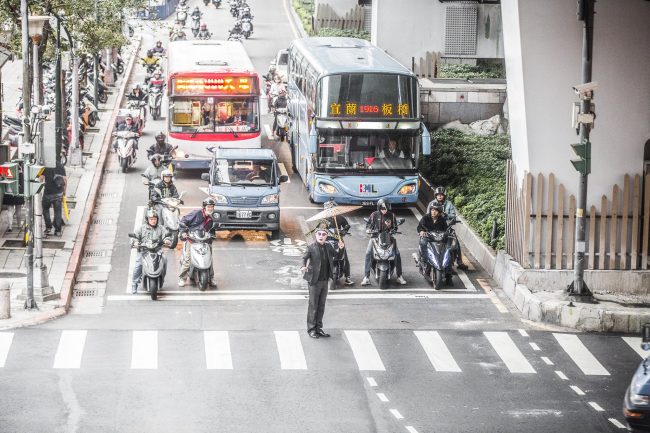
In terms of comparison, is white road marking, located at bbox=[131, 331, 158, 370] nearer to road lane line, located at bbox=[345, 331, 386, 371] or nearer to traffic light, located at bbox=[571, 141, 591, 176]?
road lane line, located at bbox=[345, 331, 386, 371]

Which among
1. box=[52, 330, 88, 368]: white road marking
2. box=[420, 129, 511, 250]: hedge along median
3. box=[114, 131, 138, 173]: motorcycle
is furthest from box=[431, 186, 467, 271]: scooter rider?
box=[114, 131, 138, 173]: motorcycle

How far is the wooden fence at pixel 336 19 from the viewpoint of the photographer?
66.2 meters

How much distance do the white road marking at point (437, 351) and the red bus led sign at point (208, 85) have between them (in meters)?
14.9

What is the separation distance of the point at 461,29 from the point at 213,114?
15466 mm

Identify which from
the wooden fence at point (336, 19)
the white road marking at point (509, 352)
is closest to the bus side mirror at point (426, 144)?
the white road marking at point (509, 352)

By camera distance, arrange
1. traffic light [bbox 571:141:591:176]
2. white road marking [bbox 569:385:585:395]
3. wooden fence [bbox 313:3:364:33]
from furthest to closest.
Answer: wooden fence [bbox 313:3:364:33], traffic light [bbox 571:141:591:176], white road marking [bbox 569:385:585:395]

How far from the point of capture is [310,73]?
32906mm

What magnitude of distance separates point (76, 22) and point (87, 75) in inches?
581

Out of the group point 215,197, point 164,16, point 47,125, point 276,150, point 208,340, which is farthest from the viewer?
point 164,16

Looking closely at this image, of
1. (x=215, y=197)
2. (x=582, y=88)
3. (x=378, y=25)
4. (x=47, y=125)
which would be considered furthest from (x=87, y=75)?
(x=582, y=88)

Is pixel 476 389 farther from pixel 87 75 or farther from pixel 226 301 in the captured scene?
pixel 87 75

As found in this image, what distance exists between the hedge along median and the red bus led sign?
18.3ft

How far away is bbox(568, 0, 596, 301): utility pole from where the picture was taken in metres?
22.2

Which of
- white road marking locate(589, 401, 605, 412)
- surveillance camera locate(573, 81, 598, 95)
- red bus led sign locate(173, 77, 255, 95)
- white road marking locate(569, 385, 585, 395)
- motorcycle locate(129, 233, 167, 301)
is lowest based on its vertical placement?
white road marking locate(589, 401, 605, 412)
